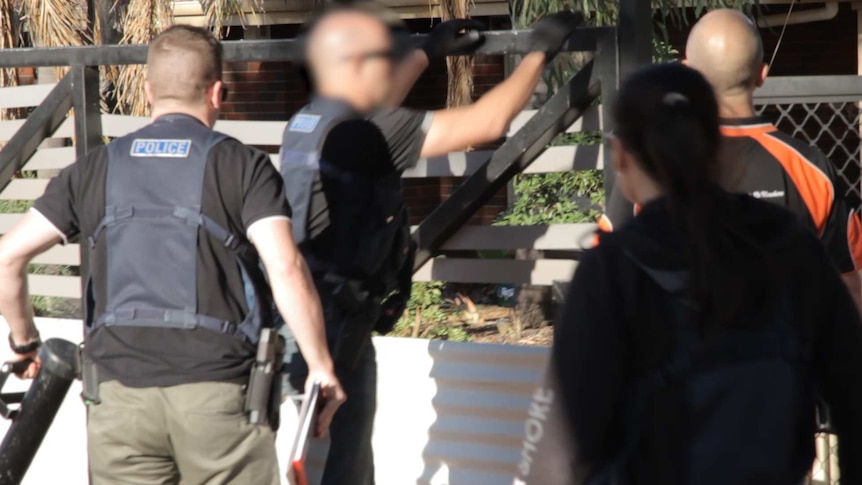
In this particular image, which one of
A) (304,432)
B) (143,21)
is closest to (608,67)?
(304,432)

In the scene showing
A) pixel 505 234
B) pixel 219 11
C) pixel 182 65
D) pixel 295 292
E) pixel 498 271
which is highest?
pixel 182 65

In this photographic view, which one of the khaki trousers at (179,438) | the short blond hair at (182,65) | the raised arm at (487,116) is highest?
the short blond hair at (182,65)

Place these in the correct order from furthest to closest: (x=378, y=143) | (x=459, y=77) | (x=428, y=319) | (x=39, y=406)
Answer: (x=459, y=77) < (x=428, y=319) < (x=39, y=406) < (x=378, y=143)

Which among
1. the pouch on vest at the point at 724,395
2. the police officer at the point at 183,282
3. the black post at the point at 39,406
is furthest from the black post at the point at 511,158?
the pouch on vest at the point at 724,395

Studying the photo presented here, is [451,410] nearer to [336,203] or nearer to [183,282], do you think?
[336,203]

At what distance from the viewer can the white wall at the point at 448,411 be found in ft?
15.5

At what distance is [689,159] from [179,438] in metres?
2.04

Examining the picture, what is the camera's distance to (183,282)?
3.53m

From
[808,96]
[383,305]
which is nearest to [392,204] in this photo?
[383,305]

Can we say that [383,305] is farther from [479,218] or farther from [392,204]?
[479,218]

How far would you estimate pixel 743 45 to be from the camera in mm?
3328

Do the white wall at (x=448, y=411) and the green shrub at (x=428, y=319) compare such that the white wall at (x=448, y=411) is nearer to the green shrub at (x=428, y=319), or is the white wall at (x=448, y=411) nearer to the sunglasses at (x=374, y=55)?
the sunglasses at (x=374, y=55)

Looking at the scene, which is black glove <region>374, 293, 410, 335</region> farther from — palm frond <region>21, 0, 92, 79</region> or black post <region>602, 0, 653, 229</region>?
palm frond <region>21, 0, 92, 79</region>

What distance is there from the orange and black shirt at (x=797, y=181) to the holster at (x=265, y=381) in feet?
3.56
